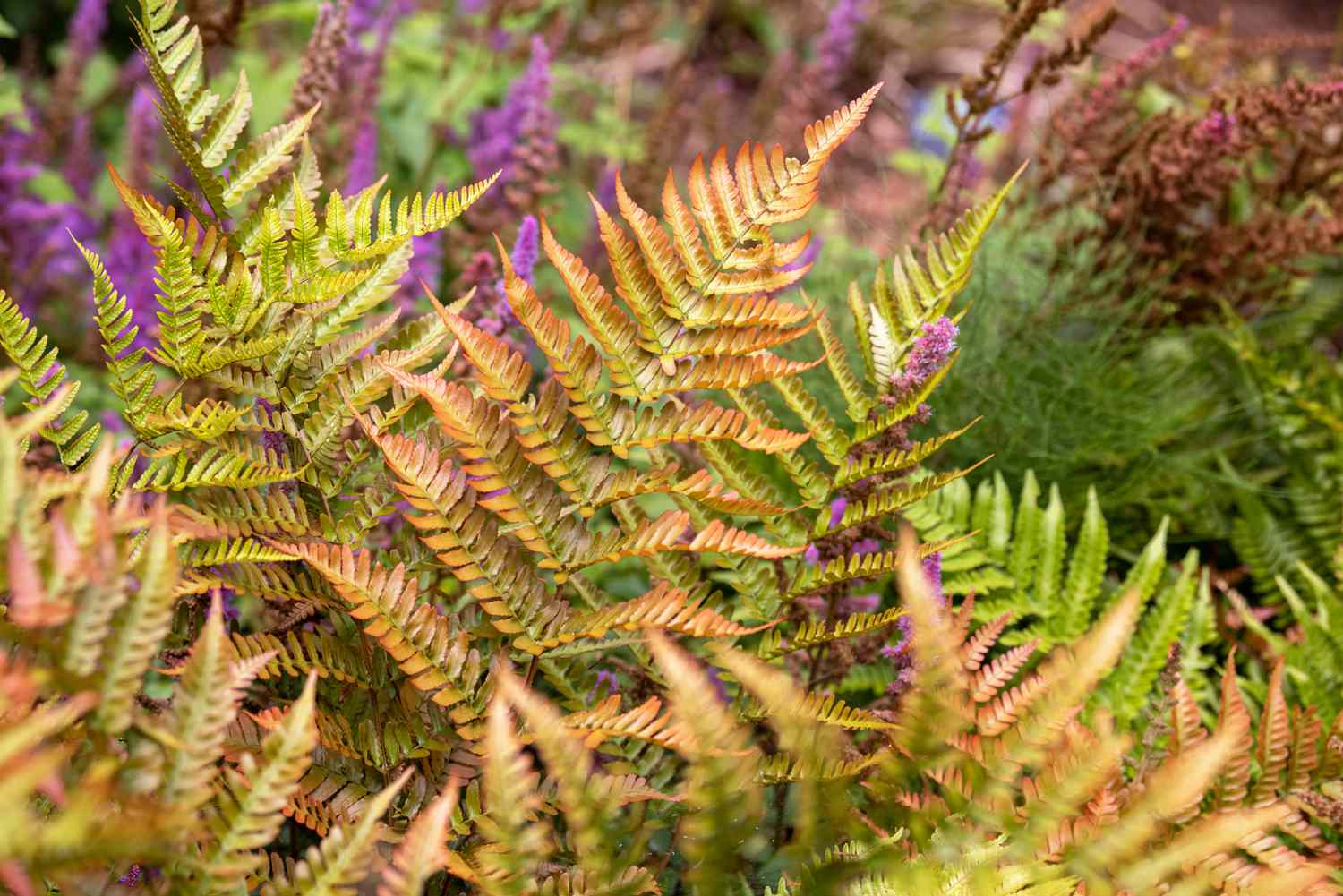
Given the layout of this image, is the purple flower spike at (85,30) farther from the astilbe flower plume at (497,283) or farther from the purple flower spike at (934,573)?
the purple flower spike at (934,573)

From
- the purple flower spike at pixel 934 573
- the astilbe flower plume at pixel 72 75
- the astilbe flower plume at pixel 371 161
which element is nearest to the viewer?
the purple flower spike at pixel 934 573

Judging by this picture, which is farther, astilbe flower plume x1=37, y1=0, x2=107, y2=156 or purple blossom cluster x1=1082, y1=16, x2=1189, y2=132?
astilbe flower plume x1=37, y1=0, x2=107, y2=156

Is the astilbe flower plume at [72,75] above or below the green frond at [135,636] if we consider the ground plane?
above

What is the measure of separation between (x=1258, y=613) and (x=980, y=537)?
0.50 m

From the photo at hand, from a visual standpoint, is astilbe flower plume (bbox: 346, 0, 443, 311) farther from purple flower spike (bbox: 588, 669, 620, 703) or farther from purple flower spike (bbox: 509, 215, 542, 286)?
purple flower spike (bbox: 588, 669, 620, 703)

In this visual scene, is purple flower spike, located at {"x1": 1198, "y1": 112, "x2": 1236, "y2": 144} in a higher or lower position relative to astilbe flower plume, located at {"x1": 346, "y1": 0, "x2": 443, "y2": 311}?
higher

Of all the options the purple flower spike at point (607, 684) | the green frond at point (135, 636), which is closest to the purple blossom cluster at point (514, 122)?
the purple flower spike at point (607, 684)

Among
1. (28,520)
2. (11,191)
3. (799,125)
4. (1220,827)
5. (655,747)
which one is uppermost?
(799,125)

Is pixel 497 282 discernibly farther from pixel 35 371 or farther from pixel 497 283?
pixel 35 371

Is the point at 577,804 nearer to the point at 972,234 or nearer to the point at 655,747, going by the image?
the point at 655,747

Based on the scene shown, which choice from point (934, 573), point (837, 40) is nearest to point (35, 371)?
point (934, 573)

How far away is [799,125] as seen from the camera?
2.56 m

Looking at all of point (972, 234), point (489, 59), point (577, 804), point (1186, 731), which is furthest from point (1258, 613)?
point (489, 59)

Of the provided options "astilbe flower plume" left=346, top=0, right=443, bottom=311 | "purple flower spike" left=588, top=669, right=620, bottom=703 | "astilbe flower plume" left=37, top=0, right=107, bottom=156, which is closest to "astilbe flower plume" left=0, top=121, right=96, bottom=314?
"astilbe flower plume" left=37, top=0, right=107, bottom=156
